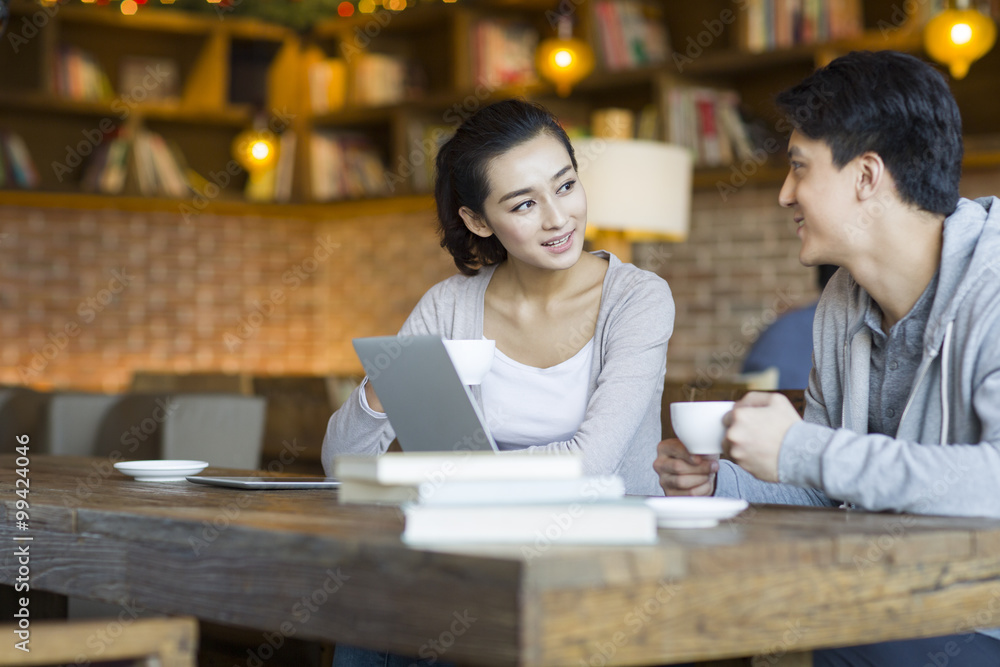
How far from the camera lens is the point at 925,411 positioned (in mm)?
1394

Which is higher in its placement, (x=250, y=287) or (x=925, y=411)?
(x=250, y=287)

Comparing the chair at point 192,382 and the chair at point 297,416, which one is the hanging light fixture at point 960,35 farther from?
the chair at point 192,382

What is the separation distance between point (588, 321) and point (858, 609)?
1.04 m

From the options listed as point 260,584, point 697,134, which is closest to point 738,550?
point 260,584

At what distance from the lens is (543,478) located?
99 centimetres

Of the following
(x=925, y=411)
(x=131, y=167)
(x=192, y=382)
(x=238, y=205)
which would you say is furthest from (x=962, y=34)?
(x=131, y=167)

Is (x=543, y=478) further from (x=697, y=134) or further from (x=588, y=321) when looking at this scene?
(x=697, y=134)

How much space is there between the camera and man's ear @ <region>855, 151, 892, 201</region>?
1423 millimetres

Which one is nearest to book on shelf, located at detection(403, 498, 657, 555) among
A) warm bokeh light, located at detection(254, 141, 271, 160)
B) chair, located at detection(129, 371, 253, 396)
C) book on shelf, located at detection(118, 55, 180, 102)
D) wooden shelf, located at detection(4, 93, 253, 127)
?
chair, located at detection(129, 371, 253, 396)

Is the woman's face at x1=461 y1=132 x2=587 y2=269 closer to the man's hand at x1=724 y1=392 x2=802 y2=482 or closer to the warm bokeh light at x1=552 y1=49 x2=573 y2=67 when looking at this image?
the man's hand at x1=724 y1=392 x2=802 y2=482

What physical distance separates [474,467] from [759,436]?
0.36 meters

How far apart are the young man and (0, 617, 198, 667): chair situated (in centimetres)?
60

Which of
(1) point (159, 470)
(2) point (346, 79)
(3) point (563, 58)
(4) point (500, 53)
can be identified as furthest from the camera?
(2) point (346, 79)

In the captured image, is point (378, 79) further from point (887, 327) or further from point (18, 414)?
point (887, 327)
